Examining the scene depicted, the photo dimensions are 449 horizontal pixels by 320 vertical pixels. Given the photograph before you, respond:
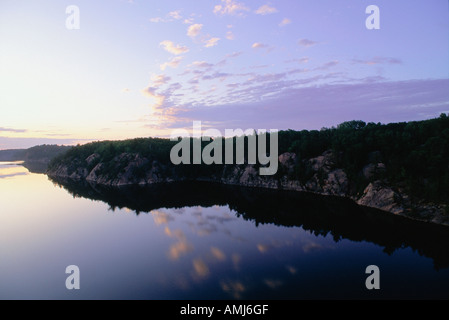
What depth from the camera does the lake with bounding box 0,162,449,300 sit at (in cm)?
2578

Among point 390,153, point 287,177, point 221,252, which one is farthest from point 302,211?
point 287,177

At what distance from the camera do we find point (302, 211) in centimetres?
5853

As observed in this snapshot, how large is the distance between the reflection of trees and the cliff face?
321 cm

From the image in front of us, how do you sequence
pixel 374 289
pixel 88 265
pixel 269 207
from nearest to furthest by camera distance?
1. pixel 374 289
2. pixel 88 265
3. pixel 269 207

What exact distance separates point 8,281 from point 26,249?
37.7ft

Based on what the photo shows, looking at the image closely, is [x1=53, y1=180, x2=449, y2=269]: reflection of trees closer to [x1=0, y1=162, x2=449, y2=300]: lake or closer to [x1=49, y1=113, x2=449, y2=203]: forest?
[x1=0, y1=162, x2=449, y2=300]: lake

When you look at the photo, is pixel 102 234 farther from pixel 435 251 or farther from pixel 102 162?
pixel 102 162

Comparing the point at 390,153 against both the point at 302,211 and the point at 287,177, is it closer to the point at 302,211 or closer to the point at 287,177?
the point at 302,211

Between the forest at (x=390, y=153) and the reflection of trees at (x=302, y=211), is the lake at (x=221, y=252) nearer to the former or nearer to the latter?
the reflection of trees at (x=302, y=211)

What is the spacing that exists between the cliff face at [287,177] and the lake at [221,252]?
12.5 ft

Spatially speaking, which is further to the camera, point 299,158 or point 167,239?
point 299,158

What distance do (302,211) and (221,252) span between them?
29622 mm

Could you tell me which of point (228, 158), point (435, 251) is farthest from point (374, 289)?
point (228, 158)

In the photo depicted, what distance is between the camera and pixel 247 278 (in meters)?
27.6
